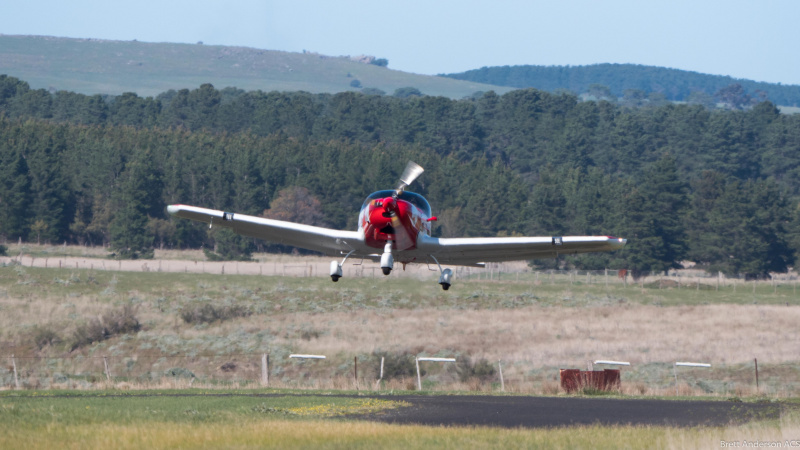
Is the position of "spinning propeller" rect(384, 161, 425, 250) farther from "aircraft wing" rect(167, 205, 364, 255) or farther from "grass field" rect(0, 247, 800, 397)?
"grass field" rect(0, 247, 800, 397)

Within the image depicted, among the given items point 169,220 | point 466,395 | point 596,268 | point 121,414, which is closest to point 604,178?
point 596,268

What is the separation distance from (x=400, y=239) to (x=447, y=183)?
3464 inches

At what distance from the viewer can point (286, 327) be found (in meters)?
49.1

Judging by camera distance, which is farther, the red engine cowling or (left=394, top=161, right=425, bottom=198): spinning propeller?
(left=394, top=161, right=425, bottom=198): spinning propeller

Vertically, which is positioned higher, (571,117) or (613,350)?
(571,117)

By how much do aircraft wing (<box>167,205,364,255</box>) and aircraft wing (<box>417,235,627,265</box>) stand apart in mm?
2205

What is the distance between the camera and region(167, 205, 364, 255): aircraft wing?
25.6m

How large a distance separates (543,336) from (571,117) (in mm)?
115158

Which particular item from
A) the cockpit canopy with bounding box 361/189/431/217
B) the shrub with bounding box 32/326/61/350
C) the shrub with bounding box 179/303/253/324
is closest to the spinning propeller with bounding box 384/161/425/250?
the cockpit canopy with bounding box 361/189/431/217

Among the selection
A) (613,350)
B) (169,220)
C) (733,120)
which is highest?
(733,120)

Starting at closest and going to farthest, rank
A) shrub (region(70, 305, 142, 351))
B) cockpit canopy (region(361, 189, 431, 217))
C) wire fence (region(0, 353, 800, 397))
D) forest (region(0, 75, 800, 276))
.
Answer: cockpit canopy (region(361, 189, 431, 217)) → wire fence (region(0, 353, 800, 397)) → shrub (region(70, 305, 142, 351)) → forest (region(0, 75, 800, 276))

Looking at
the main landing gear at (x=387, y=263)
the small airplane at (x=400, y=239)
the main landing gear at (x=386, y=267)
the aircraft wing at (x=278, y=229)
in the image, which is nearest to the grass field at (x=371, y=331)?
the small airplane at (x=400, y=239)

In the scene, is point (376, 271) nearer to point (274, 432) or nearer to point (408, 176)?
point (408, 176)

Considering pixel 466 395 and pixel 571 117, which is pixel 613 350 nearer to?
pixel 466 395
